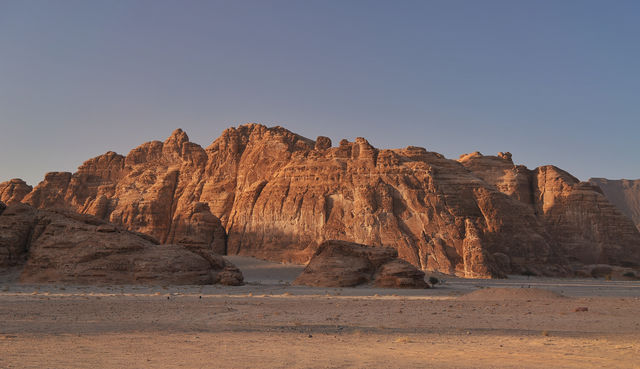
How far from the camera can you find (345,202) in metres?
51.9

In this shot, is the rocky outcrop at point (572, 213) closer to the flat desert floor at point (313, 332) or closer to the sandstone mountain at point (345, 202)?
the sandstone mountain at point (345, 202)

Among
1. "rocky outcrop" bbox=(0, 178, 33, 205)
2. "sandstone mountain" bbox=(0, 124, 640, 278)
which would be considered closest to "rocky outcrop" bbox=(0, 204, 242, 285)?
"sandstone mountain" bbox=(0, 124, 640, 278)

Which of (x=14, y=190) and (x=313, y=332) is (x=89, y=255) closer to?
(x=313, y=332)

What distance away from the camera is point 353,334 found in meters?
11.8

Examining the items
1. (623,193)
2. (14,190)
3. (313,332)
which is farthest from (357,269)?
(623,193)

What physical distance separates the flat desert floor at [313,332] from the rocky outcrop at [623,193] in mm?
141799

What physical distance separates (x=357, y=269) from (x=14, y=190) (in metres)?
59.7

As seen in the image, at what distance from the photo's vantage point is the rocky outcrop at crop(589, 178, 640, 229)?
144 meters

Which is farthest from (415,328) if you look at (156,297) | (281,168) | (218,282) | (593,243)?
(593,243)

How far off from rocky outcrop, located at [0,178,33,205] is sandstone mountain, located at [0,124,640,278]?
1659 millimetres

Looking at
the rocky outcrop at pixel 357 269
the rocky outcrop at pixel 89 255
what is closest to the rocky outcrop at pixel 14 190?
the rocky outcrop at pixel 89 255

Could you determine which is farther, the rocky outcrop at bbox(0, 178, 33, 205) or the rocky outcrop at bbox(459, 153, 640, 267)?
the rocky outcrop at bbox(0, 178, 33, 205)

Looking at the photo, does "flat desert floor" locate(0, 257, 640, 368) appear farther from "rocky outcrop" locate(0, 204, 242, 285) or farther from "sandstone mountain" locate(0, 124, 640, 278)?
"sandstone mountain" locate(0, 124, 640, 278)

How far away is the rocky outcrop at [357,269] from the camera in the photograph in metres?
30.0
